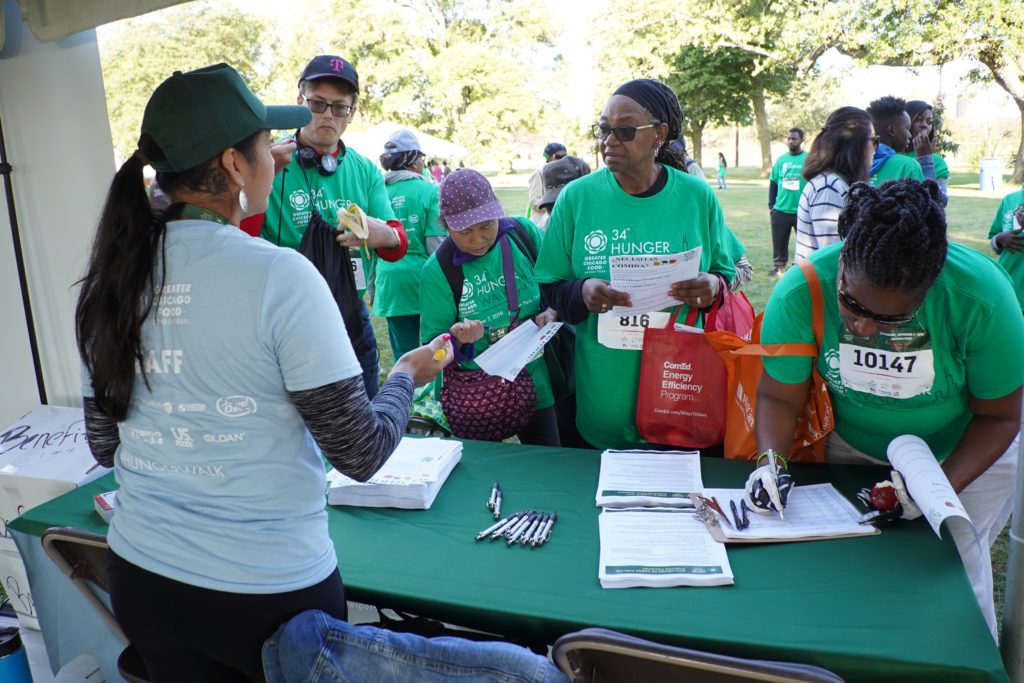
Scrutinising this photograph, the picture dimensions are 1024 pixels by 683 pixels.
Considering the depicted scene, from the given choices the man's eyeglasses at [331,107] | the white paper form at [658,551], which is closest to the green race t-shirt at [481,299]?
the man's eyeglasses at [331,107]

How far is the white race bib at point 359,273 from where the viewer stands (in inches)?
114

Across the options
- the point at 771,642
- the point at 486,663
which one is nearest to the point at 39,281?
the point at 486,663

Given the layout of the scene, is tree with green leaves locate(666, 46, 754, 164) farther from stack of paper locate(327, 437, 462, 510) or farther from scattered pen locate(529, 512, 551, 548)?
scattered pen locate(529, 512, 551, 548)

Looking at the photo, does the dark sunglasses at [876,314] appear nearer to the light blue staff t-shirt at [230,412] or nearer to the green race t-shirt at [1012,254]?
the light blue staff t-shirt at [230,412]

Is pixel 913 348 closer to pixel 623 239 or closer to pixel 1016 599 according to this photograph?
pixel 1016 599

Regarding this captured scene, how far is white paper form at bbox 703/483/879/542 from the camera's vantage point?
5.08 feet

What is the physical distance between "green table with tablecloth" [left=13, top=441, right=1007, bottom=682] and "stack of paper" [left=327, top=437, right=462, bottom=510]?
29 millimetres

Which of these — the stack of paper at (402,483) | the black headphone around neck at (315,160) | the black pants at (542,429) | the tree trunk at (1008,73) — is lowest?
the black pants at (542,429)

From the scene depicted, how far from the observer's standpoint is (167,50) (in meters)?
27.0

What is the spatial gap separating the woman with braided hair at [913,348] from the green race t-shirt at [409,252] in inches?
113

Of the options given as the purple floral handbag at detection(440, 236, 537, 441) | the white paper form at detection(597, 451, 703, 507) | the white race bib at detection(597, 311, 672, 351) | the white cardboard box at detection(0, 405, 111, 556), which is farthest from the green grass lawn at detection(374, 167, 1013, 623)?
the white cardboard box at detection(0, 405, 111, 556)

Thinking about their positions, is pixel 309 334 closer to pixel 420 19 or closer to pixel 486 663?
pixel 486 663

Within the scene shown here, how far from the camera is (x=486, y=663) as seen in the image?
114 centimetres

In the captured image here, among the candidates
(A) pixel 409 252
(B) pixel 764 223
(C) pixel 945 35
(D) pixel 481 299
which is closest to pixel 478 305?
(D) pixel 481 299
